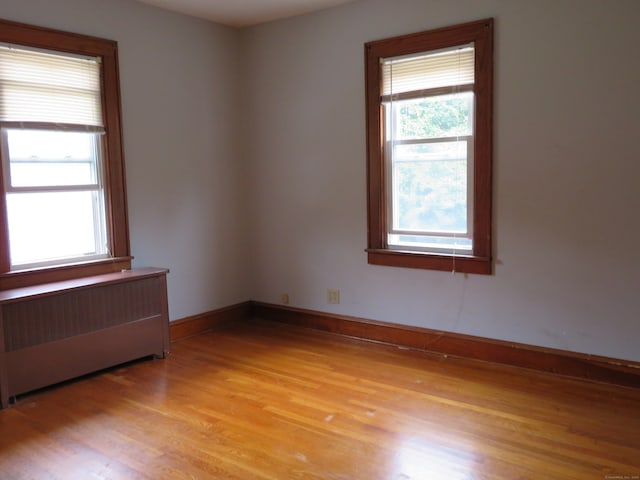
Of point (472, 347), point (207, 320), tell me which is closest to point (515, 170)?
point (472, 347)

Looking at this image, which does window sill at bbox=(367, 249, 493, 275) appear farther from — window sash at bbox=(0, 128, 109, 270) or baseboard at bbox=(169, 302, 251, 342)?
window sash at bbox=(0, 128, 109, 270)

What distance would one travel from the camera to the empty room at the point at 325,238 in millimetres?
2871

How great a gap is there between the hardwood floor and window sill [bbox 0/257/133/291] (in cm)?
71

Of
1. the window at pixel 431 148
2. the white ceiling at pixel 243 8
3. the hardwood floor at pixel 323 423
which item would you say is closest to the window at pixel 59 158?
the white ceiling at pixel 243 8

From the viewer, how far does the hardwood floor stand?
8.28ft

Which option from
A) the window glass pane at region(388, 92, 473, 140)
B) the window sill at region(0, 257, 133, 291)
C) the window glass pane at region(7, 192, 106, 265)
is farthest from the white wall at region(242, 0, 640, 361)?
the window glass pane at region(7, 192, 106, 265)

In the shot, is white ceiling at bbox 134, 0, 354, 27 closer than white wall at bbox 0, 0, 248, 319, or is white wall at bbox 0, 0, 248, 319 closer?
white wall at bbox 0, 0, 248, 319

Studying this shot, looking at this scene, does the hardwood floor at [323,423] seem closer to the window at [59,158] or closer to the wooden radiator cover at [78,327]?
the wooden radiator cover at [78,327]

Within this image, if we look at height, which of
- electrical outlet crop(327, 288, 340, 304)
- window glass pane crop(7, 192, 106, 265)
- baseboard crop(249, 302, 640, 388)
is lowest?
baseboard crop(249, 302, 640, 388)

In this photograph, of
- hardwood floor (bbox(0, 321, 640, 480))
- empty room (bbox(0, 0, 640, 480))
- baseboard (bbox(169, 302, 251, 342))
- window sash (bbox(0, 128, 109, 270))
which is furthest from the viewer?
baseboard (bbox(169, 302, 251, 342))

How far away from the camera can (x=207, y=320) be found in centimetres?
479

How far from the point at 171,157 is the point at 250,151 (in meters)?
0.84

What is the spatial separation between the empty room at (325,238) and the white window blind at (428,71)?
0.05ft

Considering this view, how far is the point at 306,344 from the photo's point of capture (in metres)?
4.37
